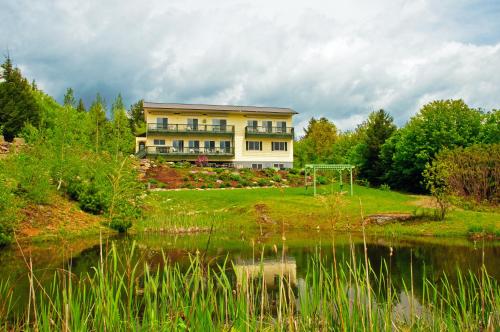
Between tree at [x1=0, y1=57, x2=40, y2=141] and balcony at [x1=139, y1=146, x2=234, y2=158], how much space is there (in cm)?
1190

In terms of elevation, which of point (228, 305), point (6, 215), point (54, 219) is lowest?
point (54, 219)

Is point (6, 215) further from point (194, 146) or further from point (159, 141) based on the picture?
point (194, 146)

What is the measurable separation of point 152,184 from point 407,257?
25.0m

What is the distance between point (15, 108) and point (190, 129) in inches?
710

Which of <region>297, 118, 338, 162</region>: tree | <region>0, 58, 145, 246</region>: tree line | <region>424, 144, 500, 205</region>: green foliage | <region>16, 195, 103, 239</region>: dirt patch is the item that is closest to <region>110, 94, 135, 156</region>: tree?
<region>0, 58, 145, 246</region>: tree line

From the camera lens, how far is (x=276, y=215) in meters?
23.1

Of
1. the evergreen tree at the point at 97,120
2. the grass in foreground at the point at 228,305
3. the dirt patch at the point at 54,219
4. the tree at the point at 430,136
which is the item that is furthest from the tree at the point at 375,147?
the grass in foreground at the point at 228,305

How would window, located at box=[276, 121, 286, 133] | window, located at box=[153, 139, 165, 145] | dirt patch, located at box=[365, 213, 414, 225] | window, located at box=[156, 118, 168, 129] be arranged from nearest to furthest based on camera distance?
dirt patch, located at box=[365, 213, 414, 225]
window, located at box=[153, 139, 165, 145]
window, located at box=[156, 118, 168, 129]
window, located at box=[276, 121, 286, 133]

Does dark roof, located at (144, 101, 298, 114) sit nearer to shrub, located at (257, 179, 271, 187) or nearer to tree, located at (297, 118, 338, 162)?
tree, located at (297, 118, 338, 162)

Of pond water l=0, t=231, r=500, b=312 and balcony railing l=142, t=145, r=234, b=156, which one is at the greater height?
balcony railing l=142, t=145, r=234, b=156

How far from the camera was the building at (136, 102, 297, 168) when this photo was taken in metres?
50.4

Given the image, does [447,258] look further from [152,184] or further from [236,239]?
[152,184]

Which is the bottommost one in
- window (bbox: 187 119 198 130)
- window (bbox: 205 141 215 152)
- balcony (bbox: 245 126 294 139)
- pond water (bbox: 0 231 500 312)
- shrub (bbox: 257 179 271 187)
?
pond water (bbox: 0 231 500 312)

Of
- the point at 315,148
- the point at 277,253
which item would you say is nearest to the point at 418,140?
the point at 315,148
